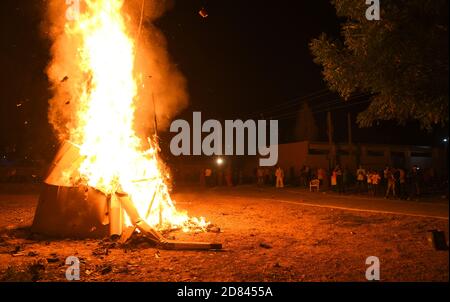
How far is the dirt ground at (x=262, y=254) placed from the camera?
7.07 meters

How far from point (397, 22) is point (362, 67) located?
1.44 metres

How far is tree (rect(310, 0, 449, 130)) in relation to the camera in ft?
24.5

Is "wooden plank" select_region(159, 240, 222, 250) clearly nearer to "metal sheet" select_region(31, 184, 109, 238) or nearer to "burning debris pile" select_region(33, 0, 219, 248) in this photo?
"burning debris pile" select_region(33, 0, 219, 248)

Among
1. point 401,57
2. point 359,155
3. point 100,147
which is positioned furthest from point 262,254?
point 359,155

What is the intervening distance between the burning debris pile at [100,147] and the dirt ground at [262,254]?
0.88m

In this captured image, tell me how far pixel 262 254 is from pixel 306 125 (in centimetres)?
4314

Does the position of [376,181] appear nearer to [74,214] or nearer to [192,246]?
[192,246]

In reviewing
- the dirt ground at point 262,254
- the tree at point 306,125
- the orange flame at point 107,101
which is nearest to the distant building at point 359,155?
the tree at point 306,125

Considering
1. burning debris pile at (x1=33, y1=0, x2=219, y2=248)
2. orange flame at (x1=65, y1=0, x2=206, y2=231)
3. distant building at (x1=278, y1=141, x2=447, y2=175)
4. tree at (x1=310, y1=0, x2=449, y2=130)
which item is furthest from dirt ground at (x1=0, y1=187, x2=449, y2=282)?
distant building at (x1=278, y1=141, x2=447, y2=175)

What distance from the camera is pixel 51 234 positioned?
427 inches

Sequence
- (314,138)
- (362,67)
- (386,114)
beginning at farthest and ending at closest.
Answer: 1. (314,138)
2. (386,114)
3. (362,67)

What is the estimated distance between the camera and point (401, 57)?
7871mm
